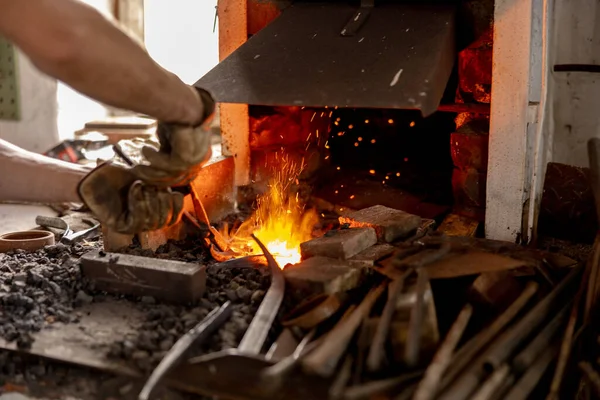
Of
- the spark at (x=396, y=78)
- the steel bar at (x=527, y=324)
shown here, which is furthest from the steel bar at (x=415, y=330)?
the spark at (x=396, y=78)

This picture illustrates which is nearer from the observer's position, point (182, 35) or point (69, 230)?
point (69, 230)

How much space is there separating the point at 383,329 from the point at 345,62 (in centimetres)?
153

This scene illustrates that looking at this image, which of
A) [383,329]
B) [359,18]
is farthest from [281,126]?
[383,329]

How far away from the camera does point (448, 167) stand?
5.91 meters

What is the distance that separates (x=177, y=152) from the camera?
8.97 ft

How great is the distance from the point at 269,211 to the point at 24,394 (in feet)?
7.87

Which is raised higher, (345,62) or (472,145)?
(345,62)

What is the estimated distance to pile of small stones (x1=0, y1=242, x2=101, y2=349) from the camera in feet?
10.1

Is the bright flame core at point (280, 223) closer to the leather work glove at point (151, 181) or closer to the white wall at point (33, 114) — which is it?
the leather work glove at point (151, 181)

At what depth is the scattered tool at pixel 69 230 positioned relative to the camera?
4367 millimetres

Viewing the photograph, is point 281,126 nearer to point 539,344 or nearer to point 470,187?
point 470,187

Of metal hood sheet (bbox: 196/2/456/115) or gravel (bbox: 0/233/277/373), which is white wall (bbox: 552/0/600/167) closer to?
metal hood sheet (bbox: 196/2/456/115)

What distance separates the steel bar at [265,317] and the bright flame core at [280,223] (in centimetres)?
57

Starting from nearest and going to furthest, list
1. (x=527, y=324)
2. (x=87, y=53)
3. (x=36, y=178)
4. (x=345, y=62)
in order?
(x=87, y=53) → (x=527, y=324) → (x=36, y=178) → (x=345, y=62)
